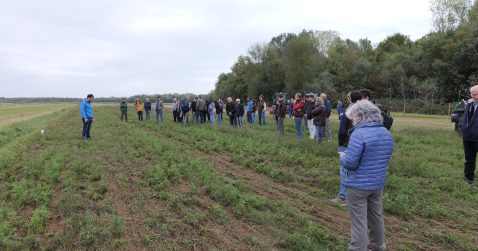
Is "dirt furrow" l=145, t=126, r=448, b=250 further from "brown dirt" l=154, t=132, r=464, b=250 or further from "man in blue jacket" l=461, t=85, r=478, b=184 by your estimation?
"man in blue jacket" l=461, t=85, r=478, b=184

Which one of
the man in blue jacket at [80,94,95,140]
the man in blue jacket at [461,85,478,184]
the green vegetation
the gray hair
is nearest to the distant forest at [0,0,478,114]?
the man in blue jacket at [80,94,95,140]

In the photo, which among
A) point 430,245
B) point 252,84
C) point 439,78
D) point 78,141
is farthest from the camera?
point 252,84

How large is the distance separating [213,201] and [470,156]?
19.1 ft

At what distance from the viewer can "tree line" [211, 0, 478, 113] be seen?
38.2 m

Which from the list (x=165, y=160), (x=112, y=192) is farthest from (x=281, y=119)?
(x=112, y=192)

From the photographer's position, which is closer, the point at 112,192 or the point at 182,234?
the point at 182,234

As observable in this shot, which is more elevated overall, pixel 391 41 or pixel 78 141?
pixel 391 41

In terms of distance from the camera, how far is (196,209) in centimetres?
634

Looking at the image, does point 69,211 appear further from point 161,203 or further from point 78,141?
point 78,141

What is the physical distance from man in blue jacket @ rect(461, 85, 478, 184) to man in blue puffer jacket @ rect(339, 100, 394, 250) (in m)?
4.95

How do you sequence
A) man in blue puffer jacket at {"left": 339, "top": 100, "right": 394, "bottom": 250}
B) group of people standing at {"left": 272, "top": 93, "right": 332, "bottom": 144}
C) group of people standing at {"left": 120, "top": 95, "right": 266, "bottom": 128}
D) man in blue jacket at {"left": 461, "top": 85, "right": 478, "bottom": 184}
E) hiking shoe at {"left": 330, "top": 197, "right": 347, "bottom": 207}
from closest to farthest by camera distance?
man in blue puffer jacket at {"left": 339, "top": 100, "right": 394, "bottom": 250} → hiking shoe at {"left": 330, "top": 197, "right": 347, "bottom": 207} → man in blue jacket at {"left": 461, "top": 85, "right": 478, "bottom": 184} → group of people standing at {"left": 272, "top": 93, "right": 332, "bottom": 144} → group of people standing at {"left": 120, "top": 95, "right": 266, "bottom": 128}

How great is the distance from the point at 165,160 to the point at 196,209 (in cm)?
408

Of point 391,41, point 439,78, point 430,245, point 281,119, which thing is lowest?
point 430,245

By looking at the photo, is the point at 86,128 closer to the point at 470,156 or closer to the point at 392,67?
the point at 470,156
